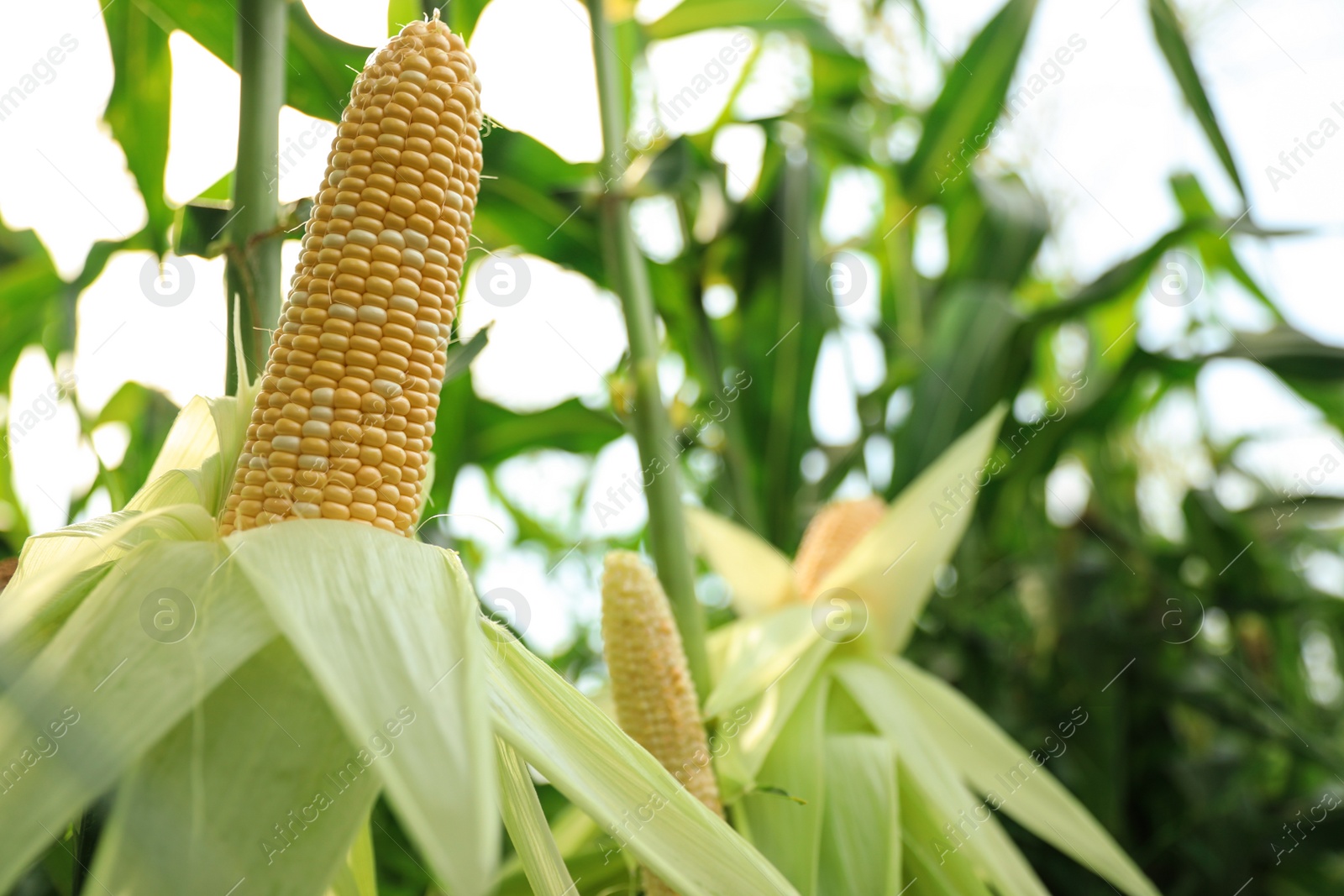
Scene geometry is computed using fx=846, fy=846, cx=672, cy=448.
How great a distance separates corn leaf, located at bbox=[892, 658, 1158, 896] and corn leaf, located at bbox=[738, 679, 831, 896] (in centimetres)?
14

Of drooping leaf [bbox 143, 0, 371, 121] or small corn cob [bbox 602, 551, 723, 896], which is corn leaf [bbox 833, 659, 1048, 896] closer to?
small corn cob [bbox 602, 551, 723, 896]

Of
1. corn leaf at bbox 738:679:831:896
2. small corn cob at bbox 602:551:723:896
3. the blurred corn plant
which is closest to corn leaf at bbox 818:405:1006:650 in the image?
the blurred corn plant

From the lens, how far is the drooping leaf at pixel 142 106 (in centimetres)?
74

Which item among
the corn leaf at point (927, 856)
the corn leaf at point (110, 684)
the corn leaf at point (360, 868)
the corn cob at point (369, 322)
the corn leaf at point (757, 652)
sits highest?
the corn cob at point (369, 322)

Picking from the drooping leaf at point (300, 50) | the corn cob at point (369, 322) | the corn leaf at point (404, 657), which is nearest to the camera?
the corn leaf at point (404, 657)

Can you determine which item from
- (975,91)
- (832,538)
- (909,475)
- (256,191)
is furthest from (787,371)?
(256,191)

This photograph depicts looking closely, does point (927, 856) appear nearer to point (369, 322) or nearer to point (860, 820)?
point (860, 820)

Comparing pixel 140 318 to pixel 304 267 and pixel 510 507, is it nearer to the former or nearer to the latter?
pixel 304 267

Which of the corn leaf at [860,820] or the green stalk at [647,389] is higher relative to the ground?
the green stalk at [647,389]

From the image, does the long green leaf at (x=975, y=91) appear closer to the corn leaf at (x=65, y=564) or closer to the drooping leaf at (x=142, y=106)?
the drooping leaf at (x=142, y=106)

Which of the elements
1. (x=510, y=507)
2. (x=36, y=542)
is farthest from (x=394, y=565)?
(x=510, y=507)

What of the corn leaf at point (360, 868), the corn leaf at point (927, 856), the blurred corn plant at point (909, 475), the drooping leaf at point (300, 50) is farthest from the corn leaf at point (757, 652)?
the drooping leaf at point (300, 50)

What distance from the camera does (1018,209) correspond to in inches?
45.5

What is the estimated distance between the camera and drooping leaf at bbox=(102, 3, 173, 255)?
29.1 inches
